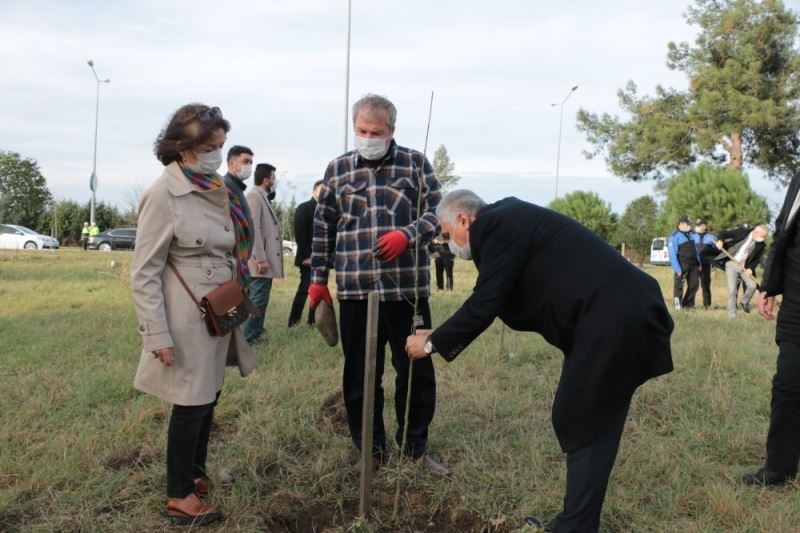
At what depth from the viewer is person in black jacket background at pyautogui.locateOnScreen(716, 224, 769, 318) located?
35.9ft

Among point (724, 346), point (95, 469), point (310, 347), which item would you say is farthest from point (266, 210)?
point (724, 346)

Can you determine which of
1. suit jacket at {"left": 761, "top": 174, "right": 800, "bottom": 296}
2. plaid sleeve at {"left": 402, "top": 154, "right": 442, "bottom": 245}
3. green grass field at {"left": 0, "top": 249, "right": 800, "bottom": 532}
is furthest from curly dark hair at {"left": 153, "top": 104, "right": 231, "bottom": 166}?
suit jacket at {"left": 761, "top": 174, "right": 800, "bottom": 296}

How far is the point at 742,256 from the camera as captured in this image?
11.4m

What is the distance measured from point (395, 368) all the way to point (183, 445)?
121cm

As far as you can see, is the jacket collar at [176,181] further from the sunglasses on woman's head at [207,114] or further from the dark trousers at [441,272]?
the dark trousers at [441,272]

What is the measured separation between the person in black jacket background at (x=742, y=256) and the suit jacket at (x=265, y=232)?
7.32m

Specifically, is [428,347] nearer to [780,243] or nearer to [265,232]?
[780,243]

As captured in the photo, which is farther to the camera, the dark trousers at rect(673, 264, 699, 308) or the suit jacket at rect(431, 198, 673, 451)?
the dark trousers at rect(673, 264, 699, 308)

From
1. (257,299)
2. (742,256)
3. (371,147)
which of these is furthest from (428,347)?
(742,256)

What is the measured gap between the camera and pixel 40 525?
3039 millimetres

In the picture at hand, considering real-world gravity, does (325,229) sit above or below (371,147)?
below

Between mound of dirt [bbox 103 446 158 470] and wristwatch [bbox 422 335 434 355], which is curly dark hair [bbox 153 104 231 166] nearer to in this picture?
wristwatch [bbox 422 335 434 355]

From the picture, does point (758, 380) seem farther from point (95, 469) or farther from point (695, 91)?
point (695, 91)

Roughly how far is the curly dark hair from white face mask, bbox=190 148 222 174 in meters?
0.06
